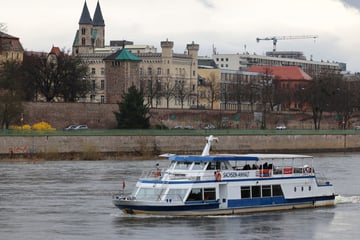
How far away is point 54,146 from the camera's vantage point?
94.6 metres

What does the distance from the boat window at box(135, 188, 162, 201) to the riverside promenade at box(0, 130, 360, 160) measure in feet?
141

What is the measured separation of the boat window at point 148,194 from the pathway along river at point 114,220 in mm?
890

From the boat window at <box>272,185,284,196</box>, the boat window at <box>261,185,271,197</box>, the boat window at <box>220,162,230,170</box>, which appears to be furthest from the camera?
the boat window at <box>272,185,284,196</box>

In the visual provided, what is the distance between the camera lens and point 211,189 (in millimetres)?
49906

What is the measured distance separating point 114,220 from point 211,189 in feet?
14.5

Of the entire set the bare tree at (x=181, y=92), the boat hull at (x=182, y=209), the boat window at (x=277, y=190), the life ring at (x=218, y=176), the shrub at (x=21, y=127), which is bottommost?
the boat hull at (x=182, y=209)

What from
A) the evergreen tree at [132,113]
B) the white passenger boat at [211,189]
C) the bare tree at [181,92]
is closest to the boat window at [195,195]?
the white passenger boat at [211,189]

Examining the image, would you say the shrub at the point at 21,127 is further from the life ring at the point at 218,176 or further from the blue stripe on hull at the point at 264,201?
the life ring at the point at 218,176

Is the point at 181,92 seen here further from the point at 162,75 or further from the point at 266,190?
the point at 266,190

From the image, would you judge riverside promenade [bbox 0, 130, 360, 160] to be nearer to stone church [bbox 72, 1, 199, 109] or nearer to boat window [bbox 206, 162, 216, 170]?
stone church [bbox 72, 1, 199, 109]

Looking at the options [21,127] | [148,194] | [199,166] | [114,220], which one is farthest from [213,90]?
[114,220]

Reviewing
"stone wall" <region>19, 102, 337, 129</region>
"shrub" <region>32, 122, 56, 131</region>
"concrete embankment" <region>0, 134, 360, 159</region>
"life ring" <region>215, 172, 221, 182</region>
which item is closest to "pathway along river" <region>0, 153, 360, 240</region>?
"life ring" <region>215, 172, 221, 182</region>

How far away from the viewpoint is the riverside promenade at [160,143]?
9344 cm

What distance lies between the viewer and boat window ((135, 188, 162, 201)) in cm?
4934
